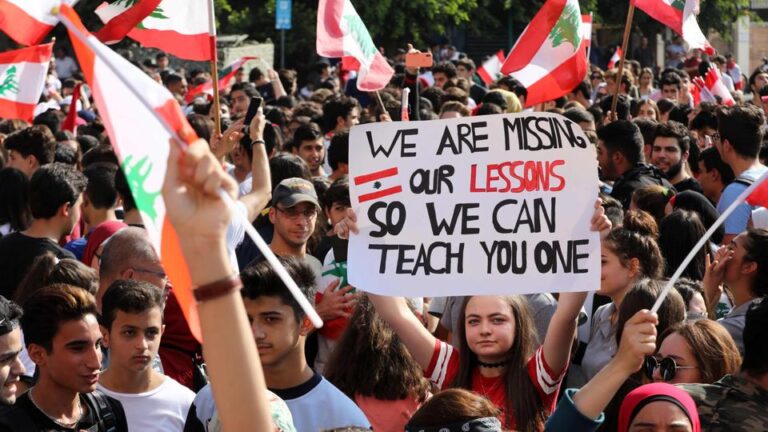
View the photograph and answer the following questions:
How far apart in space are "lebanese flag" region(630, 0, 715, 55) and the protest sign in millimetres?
5742

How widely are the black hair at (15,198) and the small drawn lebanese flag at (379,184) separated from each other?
3.56m

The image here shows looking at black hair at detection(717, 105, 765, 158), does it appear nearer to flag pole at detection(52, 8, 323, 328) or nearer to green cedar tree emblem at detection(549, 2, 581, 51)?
green cedar tree emblem at detection(549, 2, 581, 51)

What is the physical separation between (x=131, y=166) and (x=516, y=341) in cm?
246

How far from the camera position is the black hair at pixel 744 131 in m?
8.48

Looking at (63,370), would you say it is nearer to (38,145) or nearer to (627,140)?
(627,140)

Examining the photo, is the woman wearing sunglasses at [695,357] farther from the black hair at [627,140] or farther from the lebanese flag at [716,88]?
the lebanese flag at [716,88]

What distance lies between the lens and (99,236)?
7.00 m

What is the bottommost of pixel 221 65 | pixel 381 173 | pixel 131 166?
pixel 221 65

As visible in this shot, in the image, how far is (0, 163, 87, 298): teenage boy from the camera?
6.79 m

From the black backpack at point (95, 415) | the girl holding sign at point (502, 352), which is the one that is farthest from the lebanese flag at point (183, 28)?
the black backpack at point (95, 415)

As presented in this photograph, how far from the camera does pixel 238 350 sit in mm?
2701

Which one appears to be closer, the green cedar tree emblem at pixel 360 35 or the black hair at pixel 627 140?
the green cedar tree emblem at pixel 360 35

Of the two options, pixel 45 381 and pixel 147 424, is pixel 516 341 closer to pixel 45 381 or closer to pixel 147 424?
pixel 147 424

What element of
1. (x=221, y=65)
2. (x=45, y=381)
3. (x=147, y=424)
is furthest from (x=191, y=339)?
(x=221, y=65)
